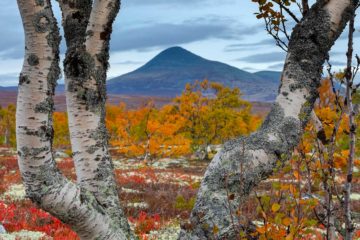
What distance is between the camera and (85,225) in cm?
336

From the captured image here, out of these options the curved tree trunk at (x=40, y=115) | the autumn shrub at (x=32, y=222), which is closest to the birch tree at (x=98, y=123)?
the curved tree trunk at (x=40, y=115)

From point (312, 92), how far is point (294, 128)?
1.18 ft

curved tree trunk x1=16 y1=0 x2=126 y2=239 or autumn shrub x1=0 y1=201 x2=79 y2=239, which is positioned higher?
curved tree trunk x1=16 y1=0 x2=126 y2=239

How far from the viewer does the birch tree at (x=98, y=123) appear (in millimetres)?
2898

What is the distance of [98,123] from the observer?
159 inches

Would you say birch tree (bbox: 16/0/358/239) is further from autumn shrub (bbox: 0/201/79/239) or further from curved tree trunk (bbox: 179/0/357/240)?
autumn shrub (bbox: 0/201/79/239)

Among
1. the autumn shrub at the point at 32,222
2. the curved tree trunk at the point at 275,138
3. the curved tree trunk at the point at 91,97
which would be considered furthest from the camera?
the autumn shrub at the point at 32,222

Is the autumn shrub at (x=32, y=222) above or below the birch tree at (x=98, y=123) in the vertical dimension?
below

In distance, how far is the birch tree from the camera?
2.90 metres

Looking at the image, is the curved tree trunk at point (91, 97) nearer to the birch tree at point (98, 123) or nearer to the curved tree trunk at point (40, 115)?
the birch tree at point (98, 123)

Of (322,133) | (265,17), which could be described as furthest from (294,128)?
(265,17)

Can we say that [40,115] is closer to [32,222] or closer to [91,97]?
[91,97]

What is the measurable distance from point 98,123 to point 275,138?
173 centimetres

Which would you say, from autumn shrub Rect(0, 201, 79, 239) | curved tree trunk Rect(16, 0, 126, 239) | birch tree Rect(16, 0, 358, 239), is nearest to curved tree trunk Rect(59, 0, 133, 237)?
birch tree Rect(16, 0, 358, 239)
